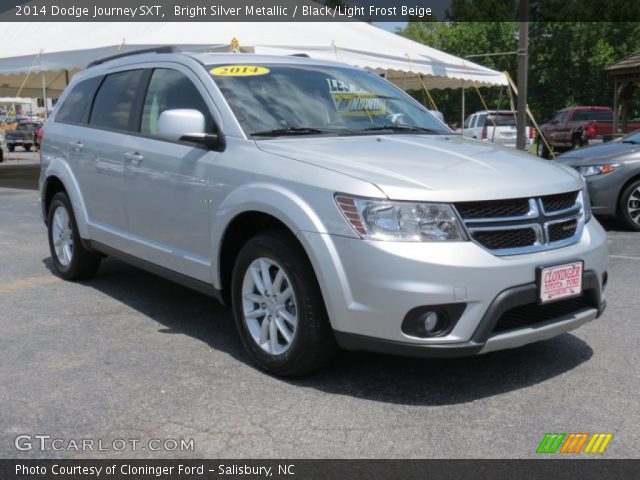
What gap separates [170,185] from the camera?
174 inches

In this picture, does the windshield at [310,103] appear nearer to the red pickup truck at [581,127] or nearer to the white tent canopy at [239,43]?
the white tent canopy at [239,43]

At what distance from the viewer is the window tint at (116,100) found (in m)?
5.12

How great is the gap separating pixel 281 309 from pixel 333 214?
0.67 m

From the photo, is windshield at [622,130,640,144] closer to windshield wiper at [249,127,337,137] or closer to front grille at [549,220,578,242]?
front grille at [549,220,578,242]

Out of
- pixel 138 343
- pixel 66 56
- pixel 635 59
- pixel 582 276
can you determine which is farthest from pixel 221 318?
pixel 635 59

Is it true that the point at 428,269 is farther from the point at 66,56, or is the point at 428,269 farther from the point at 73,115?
the point at 66,56

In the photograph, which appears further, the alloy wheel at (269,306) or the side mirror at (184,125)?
the side mirror at (184,125)

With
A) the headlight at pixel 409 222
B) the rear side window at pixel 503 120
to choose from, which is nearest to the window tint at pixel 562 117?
the rear side window at pixel 503 120

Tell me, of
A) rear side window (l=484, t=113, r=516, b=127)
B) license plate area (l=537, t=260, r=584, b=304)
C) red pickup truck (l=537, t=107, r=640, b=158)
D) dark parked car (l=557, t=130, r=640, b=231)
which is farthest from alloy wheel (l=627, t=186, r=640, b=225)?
red pickup truck (l=537, t=107, r=640, b=158)

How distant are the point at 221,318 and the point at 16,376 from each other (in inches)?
59.4

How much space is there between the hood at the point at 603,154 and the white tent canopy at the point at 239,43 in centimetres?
436

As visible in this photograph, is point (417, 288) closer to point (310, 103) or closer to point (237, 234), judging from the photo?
point (237, 234)

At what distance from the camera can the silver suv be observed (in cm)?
321

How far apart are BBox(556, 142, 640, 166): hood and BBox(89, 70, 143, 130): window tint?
5895mm
